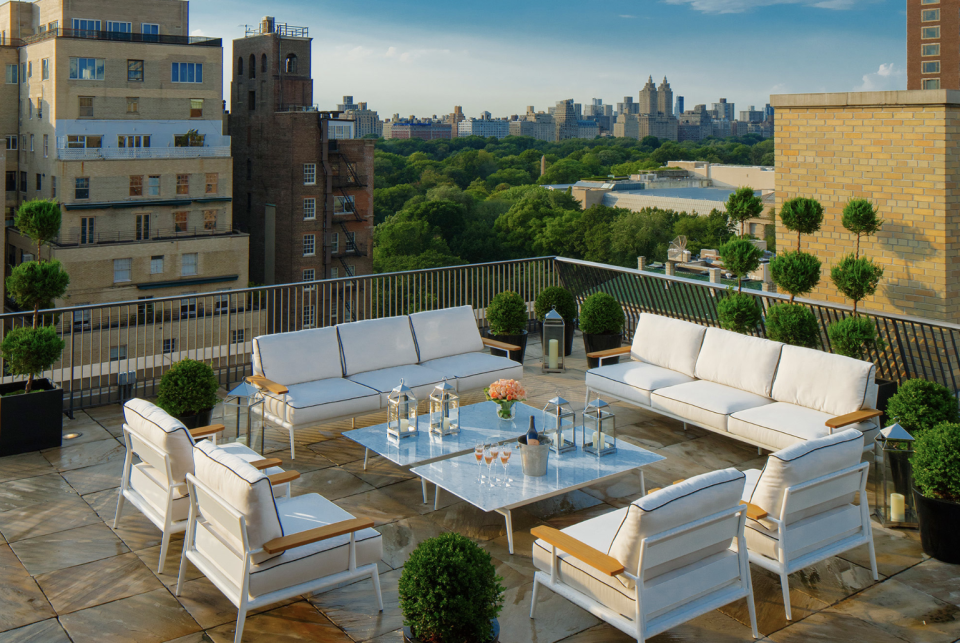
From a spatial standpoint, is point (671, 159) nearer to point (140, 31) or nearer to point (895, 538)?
point (140, 31)

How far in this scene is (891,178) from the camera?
27.2 ft

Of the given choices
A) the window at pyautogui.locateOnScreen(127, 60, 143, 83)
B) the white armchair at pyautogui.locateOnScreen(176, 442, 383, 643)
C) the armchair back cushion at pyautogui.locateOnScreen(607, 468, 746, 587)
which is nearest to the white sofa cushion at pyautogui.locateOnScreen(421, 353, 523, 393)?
the white armchair at pyautogui.locateOnScreen(176, 442, 383, 643)

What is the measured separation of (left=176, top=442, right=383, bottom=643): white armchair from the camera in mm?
3680

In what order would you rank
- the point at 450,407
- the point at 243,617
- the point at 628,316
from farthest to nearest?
the point at 628,316 → the point at 450,407 → the point at 243,617

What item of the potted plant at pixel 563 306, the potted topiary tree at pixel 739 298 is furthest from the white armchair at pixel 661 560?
the potted plant at pixel 563 306

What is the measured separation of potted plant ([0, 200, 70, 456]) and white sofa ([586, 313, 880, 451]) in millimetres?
4041

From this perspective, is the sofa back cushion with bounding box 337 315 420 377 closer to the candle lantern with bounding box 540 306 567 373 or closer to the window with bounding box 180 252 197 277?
the candle lantern with bounding box 540 306 567 373

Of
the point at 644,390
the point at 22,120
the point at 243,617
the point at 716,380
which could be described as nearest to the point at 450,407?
the point at 644,390

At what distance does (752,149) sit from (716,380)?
109 metres

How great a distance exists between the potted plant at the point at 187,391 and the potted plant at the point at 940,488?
4623mm

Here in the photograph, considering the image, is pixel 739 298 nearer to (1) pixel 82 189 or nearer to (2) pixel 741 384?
(2) pixel 741 384

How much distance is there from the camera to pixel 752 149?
356 feet

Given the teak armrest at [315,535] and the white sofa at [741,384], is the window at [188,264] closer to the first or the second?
the white sofa at [741,384]

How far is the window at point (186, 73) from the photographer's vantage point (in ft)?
176
